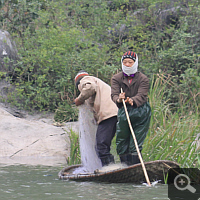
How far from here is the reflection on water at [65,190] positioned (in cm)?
416

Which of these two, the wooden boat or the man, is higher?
the man

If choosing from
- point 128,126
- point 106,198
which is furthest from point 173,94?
point 106,198

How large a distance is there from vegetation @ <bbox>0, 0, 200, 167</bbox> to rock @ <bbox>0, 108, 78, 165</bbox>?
104 cm

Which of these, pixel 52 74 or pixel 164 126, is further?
pixel 52 74

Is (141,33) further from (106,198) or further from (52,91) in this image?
(106,198)

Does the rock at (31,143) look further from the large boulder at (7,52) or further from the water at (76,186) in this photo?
the large boulder at (7,52)

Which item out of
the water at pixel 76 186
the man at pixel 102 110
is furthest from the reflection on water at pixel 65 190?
the man at pixel 102 110

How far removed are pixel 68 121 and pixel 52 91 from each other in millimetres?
1682

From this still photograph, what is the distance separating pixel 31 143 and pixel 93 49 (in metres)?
4.54

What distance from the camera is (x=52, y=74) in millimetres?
12086

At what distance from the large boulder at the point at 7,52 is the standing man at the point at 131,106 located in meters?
7.38

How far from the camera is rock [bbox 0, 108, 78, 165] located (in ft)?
26.1

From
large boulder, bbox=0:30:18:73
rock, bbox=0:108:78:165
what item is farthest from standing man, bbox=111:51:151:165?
large boulder, bbox=0:30:18:73

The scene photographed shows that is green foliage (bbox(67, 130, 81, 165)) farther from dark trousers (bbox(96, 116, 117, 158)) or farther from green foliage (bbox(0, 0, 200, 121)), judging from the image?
green foliage (bbox(0, 0, 200, 121))
